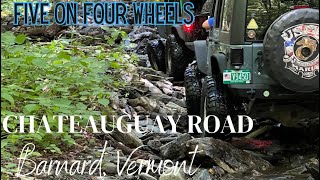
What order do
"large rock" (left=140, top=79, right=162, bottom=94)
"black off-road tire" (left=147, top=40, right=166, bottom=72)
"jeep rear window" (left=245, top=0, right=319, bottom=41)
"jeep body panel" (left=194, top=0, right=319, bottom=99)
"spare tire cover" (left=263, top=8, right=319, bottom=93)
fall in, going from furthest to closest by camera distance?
"black off-road tire" (left=147, top=40, right=166, bottom=72)
"large rock" (left=140, top=79, right=162, bottom=94)
"jeep rear window" (left=245, top=0, right=319, bottom=41)
"jeep body panel" (left=194, top=0, right=319, bottom=99)
"spare tire cover" (left=263, top=8, right=319, bottom=93)

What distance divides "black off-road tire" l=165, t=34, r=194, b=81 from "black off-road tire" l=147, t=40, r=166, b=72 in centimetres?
100

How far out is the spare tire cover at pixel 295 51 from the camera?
4.28 metres

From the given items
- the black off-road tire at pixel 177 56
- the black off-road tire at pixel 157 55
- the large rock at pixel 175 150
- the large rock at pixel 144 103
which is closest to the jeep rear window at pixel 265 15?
the large rock at pixel 175 150

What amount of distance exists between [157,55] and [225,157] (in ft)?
21.1

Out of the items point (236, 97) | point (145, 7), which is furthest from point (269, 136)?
point (145, 7)

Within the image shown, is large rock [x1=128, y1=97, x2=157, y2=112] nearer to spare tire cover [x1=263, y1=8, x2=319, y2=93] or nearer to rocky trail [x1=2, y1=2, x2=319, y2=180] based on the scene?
rocky trail [x1=2, y1=2, x2=319, y2=180]

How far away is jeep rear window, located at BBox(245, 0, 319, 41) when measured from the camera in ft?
17.5

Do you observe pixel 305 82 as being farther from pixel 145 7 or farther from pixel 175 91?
pixel 175 91

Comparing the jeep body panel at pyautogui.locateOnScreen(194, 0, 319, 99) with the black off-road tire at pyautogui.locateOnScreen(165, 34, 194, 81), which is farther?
the black off-road tire at pyautogui.locateOnScreen(165, 34, 194, 81)

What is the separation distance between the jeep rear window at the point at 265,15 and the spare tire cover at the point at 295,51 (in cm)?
69

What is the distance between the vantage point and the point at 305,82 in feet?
14.7

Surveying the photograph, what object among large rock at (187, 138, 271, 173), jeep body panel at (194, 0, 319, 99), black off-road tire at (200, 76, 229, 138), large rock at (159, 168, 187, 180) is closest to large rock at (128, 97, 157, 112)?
black off-road tire at (200, 76, 229, 138)

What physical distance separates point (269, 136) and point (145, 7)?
2.33m

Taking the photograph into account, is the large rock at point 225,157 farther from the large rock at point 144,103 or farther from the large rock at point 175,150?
the large rock at point 144,103
